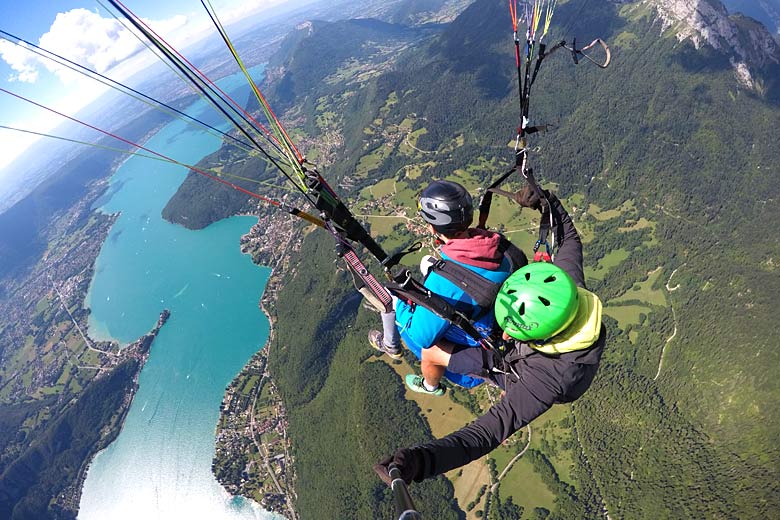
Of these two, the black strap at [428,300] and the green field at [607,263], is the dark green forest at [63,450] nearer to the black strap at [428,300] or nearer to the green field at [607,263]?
the black strap at [428,300]

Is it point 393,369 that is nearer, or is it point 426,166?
point 393,369

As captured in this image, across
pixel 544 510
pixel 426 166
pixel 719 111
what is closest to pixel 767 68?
pixel 719 111

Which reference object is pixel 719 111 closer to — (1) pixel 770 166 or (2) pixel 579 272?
(1) pixel 770 166

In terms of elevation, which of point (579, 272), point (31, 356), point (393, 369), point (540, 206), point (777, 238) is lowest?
point (777, 238)

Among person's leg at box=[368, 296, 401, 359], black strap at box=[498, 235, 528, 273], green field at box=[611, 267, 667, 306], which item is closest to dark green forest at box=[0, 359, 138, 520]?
person's leg at box=[368, 296, 401, 359]

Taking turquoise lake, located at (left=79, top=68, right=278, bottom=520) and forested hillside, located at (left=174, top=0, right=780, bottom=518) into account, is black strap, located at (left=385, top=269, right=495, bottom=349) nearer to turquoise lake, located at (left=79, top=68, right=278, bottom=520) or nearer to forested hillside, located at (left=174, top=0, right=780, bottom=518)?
forested hillside, located at (left=174, top=0, right=780, bottom=518)

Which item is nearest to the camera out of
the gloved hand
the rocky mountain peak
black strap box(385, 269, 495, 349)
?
black strap box(385, 269, 495, 349)

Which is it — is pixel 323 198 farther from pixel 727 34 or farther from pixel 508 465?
pixel 727 34

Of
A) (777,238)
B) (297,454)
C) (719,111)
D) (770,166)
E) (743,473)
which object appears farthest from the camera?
(719,111)
